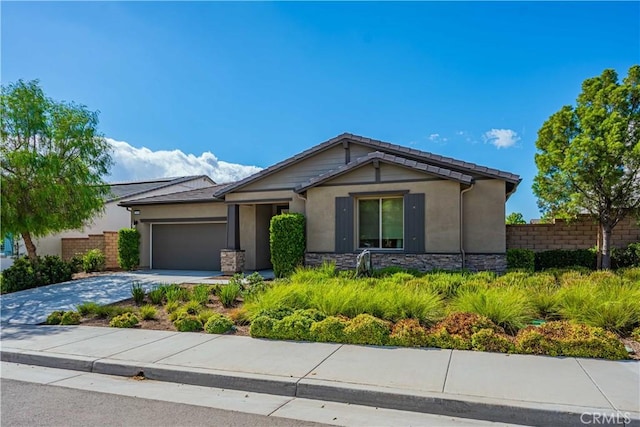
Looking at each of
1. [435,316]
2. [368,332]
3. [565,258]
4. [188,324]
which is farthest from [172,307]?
[565,258]

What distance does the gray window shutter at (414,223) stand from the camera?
13.0 metres

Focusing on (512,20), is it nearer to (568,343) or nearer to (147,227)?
(568,343)

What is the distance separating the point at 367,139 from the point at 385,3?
4967mm

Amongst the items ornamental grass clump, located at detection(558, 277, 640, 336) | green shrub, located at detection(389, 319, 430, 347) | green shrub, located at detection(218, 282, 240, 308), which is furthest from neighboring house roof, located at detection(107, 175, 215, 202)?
ornamental grass clump, located at detection(558, 277, 640, 336)

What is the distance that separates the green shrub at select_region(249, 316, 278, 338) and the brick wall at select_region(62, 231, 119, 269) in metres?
14.5

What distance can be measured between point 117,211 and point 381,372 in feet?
69.8

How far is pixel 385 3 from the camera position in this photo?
10.9 metres

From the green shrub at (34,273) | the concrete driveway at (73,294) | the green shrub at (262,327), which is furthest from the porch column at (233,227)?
the green shrub at (262,327)

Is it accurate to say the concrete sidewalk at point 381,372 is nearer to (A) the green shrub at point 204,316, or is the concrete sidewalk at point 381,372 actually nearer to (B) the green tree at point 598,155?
(A) the green shrub at point 204,316

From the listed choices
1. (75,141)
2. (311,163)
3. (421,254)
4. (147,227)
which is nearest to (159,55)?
(75,141)

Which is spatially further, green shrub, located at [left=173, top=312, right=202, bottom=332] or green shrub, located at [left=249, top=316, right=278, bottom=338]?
green shrub, located at [left=173, top=312, right=202, bottom=332]

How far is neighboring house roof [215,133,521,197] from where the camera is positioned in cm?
1298

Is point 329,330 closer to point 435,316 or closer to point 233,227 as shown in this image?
point 435,316

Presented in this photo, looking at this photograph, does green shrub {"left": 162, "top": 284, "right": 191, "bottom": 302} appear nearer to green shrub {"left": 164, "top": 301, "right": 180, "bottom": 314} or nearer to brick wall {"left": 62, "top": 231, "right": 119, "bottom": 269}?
green shrub {"left": 164, "top": 301, "right": 180, "bottom": 314}
